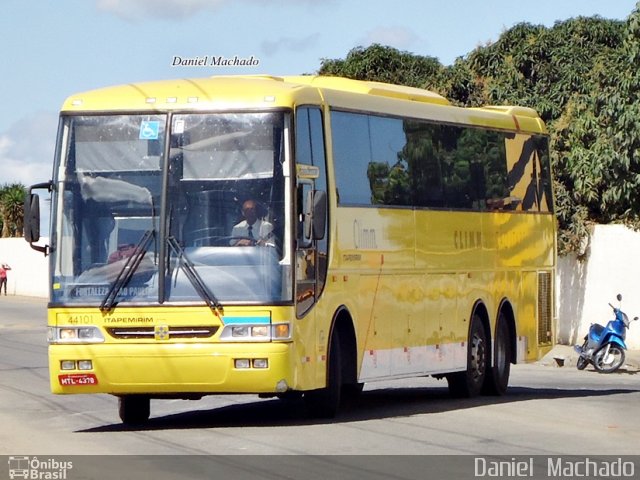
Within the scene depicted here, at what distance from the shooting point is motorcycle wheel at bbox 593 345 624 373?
26.5 metres

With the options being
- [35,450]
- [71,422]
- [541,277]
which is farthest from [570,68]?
[35,450]

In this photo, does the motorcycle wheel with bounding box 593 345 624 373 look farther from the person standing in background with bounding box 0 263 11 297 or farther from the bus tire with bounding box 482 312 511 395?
the person standing in background with bounding box 0 263 11 297

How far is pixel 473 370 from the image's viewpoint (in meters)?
20.7

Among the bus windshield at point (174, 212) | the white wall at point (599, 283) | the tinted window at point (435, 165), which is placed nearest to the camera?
the bus windshield at point (174, 212)

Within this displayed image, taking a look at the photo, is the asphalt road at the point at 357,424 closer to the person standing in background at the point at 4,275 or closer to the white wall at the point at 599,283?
the white wall at the point at 599,283

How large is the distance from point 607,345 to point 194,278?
12.9 metres

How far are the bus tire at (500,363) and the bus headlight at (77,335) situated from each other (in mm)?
7397

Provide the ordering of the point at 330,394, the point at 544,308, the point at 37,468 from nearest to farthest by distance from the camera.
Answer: the point at 37,468 < the point at 330,394 < the point at 544,308

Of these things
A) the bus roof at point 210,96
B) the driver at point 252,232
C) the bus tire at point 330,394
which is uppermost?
the bus roof at point 210,96

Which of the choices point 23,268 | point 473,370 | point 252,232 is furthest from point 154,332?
point 23,268

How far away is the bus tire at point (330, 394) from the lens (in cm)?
1633

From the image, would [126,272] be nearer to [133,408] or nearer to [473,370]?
[133,408]

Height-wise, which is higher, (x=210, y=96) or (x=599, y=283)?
(x=210, y=96)

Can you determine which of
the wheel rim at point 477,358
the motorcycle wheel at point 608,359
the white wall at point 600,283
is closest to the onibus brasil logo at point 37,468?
the wheel rim at point 477,358
